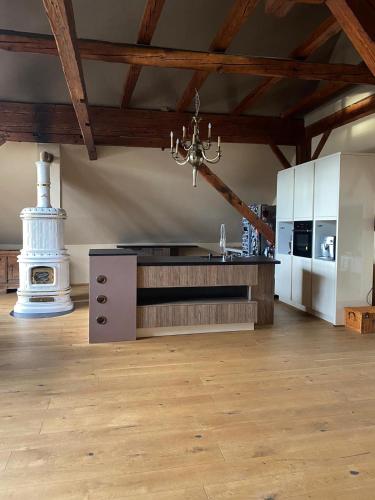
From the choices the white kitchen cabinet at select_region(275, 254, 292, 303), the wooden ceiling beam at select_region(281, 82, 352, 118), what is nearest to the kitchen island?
the white kitchen cabinet at select_region(275, 254, 292, 303)

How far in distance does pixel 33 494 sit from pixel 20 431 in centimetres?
60

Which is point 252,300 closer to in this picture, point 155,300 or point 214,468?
point 155,300

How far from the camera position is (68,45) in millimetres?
2477

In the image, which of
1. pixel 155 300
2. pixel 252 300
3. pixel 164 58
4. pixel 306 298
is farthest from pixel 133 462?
pixel 306 298

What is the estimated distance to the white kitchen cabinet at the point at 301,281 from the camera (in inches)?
205

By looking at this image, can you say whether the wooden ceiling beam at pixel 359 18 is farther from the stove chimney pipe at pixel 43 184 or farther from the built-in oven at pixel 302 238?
the stove chimney pipe at pixel 43 184

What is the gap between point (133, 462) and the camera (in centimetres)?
193

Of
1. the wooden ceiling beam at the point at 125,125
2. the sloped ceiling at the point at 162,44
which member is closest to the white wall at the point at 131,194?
the wooden ceiling beam at the point at 125,125

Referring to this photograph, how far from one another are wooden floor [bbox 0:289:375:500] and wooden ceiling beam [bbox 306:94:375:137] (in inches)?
122

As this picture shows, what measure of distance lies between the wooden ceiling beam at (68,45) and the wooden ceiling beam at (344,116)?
143 inches

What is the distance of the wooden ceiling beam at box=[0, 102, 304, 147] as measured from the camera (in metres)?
5.30

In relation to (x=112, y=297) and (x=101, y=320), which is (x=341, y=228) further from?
(x=101, y=320)

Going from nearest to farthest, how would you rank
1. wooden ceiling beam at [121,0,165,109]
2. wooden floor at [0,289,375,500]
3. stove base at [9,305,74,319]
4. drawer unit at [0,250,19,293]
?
wooden floor at [0,289,375,500] < wooden ceiling beam at [121,0,165,109] < stove base at [9,305,74,319] < drawer unit at [0,250,19,293]

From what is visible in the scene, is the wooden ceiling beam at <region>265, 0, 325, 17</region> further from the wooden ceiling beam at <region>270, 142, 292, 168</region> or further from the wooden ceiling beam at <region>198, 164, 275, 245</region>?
the wooden ceiling beam at <region>270, 142, 292, 168</region>
